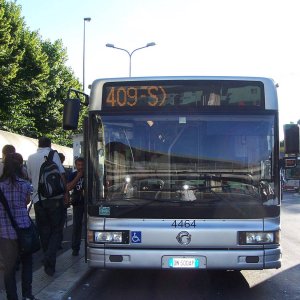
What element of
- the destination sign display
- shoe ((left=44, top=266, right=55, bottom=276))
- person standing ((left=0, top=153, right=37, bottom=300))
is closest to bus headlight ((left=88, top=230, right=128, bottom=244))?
person standing ((left=0, top=153, right=37, bottom=300))

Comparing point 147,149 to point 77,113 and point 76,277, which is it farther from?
point 76,277

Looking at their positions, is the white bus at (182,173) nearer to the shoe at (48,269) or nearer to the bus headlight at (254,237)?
the bus headlight at (254,237)

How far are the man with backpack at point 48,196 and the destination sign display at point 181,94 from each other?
4.48 feet

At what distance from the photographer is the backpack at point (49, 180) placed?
293 inches

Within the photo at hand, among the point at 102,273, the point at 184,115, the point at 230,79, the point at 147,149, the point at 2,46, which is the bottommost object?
the point at 102,273

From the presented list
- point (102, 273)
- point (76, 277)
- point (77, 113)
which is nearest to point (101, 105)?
point (77, 113)

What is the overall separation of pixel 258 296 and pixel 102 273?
2.59 meters

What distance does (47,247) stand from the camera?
7.86 m

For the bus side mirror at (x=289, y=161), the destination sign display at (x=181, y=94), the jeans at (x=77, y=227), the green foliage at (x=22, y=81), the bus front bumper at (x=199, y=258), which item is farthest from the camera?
the green foliage at (x=22, y=81)

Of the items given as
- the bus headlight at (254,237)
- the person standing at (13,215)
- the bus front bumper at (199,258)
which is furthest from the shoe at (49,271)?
the bus headlight at (254,237)

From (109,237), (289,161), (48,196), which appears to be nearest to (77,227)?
(48,196)

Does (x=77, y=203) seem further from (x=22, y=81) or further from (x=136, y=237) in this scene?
(x=22, y=81)

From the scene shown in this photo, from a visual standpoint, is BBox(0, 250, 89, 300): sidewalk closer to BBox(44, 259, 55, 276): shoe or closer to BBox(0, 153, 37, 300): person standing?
BBox(44, 259, 55, 276): shoe

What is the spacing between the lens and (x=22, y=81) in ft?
111
